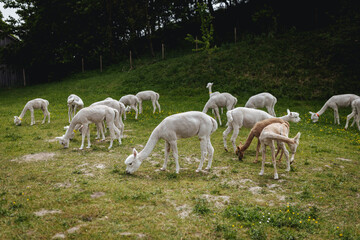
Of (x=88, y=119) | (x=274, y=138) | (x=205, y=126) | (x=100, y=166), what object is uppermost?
(x=88, y=119)

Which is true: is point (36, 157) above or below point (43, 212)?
above

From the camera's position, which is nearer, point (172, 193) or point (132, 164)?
point (172, 193)

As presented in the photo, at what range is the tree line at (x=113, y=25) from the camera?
36.1 meters

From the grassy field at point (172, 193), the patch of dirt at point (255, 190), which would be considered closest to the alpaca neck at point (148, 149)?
the grassy field at point (172, 193)

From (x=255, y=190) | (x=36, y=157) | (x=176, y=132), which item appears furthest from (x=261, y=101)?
(x=36, y=157)

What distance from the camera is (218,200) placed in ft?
21.2

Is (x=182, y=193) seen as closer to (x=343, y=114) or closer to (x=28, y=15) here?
(x=343, y=114)

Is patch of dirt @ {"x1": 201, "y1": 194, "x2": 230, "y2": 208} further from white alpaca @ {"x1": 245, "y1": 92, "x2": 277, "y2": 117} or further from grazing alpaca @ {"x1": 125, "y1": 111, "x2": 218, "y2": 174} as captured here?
white alpaca @ {"x1": 245, "y1": 92, "x2": 277, "y2": 117}

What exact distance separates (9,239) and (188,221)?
3.33 meters

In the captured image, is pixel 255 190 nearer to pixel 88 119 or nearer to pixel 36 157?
pixel 88 119

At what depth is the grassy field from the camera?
5.17 m

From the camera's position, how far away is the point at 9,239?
4809mm

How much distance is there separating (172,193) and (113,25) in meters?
42.3

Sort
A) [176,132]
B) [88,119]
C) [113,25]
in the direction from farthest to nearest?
[113,25] < [88,119] < [176,132]
